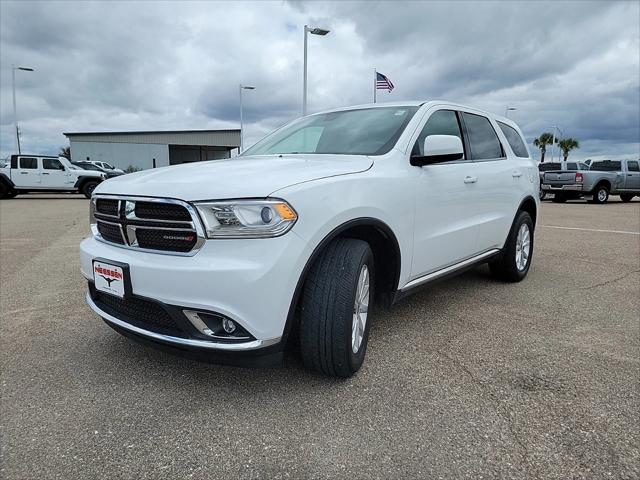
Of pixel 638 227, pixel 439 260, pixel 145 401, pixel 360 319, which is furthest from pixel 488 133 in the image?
pixel 638 227

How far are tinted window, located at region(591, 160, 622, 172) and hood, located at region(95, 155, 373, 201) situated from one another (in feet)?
63.7

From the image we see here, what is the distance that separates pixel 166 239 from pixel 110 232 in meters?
0.52

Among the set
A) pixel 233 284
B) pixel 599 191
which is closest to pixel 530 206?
pixel 233 284

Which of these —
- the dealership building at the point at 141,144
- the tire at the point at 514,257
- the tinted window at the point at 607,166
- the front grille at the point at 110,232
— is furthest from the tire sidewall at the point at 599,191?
the dealership building at the point at 141,144

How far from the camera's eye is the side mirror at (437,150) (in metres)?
2.83

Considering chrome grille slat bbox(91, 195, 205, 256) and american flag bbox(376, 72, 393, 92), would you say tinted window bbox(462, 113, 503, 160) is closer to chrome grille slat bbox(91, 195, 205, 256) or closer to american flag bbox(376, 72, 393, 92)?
chrome grille slat bbox(91, 195, 205, 256)

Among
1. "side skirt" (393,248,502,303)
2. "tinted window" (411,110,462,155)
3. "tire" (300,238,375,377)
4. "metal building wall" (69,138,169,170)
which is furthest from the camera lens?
"metal building wall" (69,138,169,170)

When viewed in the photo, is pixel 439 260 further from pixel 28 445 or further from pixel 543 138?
pixel 543 138

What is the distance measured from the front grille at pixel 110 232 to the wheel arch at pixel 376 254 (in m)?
0.98

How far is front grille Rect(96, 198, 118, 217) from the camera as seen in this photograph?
2.40 metres

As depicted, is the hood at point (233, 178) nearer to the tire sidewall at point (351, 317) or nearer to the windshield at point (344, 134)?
the windshield at point (344, 134)

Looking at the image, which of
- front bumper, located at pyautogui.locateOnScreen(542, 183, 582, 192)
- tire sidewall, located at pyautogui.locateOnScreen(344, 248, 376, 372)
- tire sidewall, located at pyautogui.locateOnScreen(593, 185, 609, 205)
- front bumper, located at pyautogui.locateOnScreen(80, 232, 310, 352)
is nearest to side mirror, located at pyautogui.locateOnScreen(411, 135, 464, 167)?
tire sidewall, located at pyautogui.locateOnScreen(344, 248, 376, 372)

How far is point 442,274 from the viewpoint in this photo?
3387 mm

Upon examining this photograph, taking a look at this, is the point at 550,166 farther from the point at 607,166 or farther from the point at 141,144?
the point at 141,144
